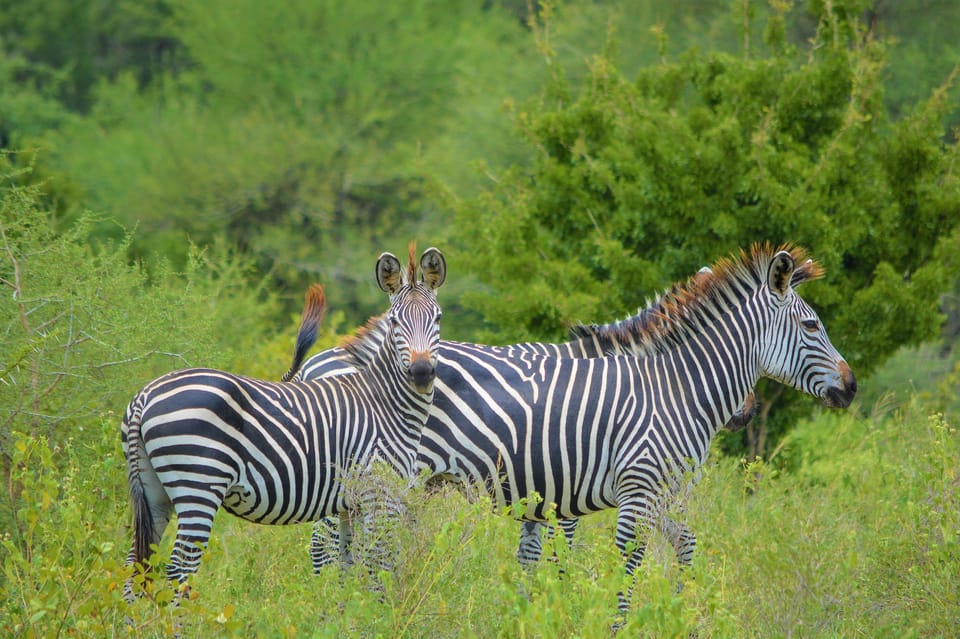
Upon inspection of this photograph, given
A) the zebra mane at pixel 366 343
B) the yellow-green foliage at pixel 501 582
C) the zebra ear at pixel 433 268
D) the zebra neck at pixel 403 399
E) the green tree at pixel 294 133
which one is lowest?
the yellow-green foliage at pixel 501 582

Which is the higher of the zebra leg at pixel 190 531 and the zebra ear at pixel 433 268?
the zebra ear at pixel 433 268

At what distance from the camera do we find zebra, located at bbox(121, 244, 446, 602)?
17.4 feet

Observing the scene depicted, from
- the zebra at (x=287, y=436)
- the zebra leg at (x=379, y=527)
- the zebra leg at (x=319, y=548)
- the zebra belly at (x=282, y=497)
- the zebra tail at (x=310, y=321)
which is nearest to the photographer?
the zebra at (x=287, y=436)

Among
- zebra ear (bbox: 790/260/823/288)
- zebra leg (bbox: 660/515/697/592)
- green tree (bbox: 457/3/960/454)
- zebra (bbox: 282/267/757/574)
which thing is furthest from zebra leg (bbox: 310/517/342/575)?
green tree (bbox: 457/3/960/454)

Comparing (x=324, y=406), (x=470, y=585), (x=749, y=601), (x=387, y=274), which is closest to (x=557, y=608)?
(x=470, y=585)

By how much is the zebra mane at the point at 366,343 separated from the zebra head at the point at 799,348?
7.30 ft

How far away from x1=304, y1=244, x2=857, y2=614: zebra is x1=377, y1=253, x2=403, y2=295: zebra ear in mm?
630

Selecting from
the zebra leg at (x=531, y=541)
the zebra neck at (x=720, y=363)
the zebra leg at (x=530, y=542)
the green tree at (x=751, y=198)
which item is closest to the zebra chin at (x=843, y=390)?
the zebra neck at (x=720, y=363)

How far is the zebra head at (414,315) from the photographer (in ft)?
19.4

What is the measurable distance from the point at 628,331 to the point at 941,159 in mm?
4504

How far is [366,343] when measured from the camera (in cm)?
638

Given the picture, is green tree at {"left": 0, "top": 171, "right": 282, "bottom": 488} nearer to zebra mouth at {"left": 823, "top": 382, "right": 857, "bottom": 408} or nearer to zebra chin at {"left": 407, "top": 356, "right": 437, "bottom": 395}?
zebra chin at {"left": 407, "top": 356, "right": 437, "bottom": 395}

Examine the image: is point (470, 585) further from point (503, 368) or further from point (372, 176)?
point (372, 176)

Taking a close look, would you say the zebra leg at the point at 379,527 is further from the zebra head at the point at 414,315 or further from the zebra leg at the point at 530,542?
the zebra leg at the point at 530,542
